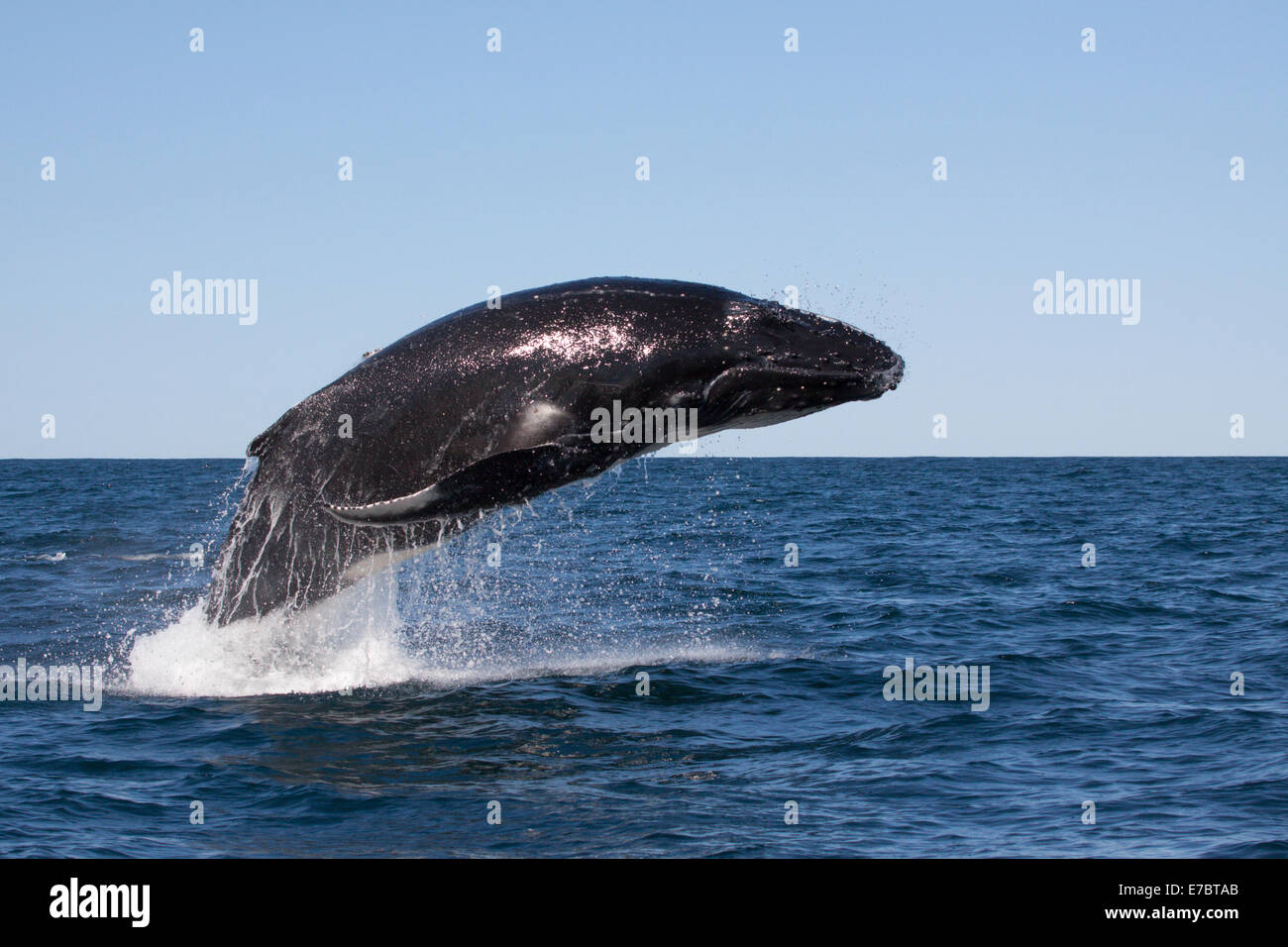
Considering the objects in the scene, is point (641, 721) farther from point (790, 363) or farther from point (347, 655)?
point (790, 363)

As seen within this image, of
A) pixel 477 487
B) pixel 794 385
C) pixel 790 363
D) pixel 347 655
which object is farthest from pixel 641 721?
pixel 790 363

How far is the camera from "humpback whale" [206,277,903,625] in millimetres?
10867

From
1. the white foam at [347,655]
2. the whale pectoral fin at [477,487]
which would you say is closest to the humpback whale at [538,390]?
the whale pectoral fin at [477,487]

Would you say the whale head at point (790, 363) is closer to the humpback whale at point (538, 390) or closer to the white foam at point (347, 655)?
the humpback whale at point (538, 390)

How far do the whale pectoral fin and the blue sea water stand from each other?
583mm

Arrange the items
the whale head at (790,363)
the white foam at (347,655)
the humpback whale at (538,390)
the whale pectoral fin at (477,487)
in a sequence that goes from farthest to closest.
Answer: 1. the white foam at (347,655)
2. the whale head at (790,363)
3. the humpback whale at (538,390)
4. the whale pectoral fin at (477,487)

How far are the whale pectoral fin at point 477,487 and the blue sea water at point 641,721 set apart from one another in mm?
583

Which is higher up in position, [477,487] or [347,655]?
[477,487]

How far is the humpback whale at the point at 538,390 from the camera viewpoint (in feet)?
35.7

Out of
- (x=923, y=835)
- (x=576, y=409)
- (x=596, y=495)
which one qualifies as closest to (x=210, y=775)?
(x=576, y=409)

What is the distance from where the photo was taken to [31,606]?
23.0 metres

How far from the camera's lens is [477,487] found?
10.8 metres

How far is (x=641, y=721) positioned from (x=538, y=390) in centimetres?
494

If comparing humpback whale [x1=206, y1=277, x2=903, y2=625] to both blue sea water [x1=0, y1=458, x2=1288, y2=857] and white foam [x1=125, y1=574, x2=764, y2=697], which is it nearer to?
blue sea water [x1=0, y1=458, x2=1288, y2=857]
